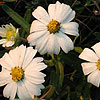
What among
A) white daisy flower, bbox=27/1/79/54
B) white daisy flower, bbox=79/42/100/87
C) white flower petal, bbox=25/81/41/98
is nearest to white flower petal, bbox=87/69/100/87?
white daisy flower, bbox=79/42/100/87

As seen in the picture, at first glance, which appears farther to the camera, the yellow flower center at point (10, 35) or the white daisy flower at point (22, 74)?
the yellow flower center at point (10, 35)

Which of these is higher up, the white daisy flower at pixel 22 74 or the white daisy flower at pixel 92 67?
the white daisy flower at pixel 22 74

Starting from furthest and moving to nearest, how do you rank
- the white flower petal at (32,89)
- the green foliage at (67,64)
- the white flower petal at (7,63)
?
the green foliage at (67,64)
the white flower petal at (7,63)
the white flower petal at (32,89)

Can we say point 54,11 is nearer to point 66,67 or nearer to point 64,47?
point 64,47

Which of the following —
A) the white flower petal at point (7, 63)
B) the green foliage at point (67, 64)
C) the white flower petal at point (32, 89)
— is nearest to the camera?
the white flower petal at point (32, 89)

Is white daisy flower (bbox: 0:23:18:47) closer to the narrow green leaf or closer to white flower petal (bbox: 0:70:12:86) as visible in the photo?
white flower petal (bbox: 0:70:12:86)

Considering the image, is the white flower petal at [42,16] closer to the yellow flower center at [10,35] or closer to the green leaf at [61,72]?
the yellow flower center at [10,35]

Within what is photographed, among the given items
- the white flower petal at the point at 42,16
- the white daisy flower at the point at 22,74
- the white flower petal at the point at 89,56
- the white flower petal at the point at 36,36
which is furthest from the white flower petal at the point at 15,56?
the white flower petal at the point at 89,56

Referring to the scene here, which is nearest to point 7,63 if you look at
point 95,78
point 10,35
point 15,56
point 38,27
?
point 15,56
